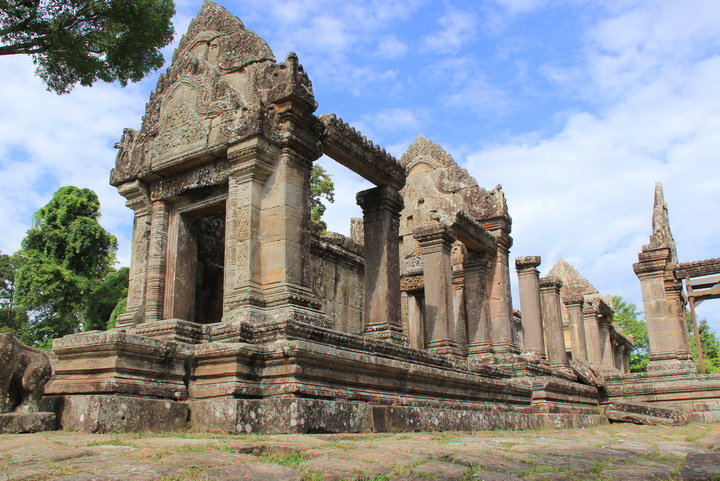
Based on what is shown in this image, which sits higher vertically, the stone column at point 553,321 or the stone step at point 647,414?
the stone column at point 553,321

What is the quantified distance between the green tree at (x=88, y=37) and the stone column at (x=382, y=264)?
621cm

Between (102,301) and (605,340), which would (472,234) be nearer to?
(605,340)

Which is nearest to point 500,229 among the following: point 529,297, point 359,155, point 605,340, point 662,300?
point 529,297

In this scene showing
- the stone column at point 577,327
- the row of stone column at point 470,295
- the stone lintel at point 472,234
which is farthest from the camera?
the stone column at point 577,327

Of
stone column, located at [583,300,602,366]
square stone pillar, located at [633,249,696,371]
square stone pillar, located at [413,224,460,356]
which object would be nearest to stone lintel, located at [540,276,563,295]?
square stone pillar, located at [633,249,696,371]

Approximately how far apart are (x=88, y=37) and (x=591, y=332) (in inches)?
816

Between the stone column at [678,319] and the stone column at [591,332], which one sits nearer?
the stone column at [678,319]

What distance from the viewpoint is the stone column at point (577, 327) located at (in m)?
23.4

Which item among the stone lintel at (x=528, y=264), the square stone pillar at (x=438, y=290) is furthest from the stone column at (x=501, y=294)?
the square stone pillar at (x=438, y=290)

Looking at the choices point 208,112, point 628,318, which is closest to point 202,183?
point 208,112

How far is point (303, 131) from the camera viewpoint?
9086 millimetres

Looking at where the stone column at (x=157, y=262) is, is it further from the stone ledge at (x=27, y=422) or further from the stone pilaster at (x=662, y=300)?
the stone pilaster at (x=662, y=300)

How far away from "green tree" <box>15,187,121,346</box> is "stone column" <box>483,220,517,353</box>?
56.8 ft

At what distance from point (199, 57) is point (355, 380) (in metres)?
5.64
